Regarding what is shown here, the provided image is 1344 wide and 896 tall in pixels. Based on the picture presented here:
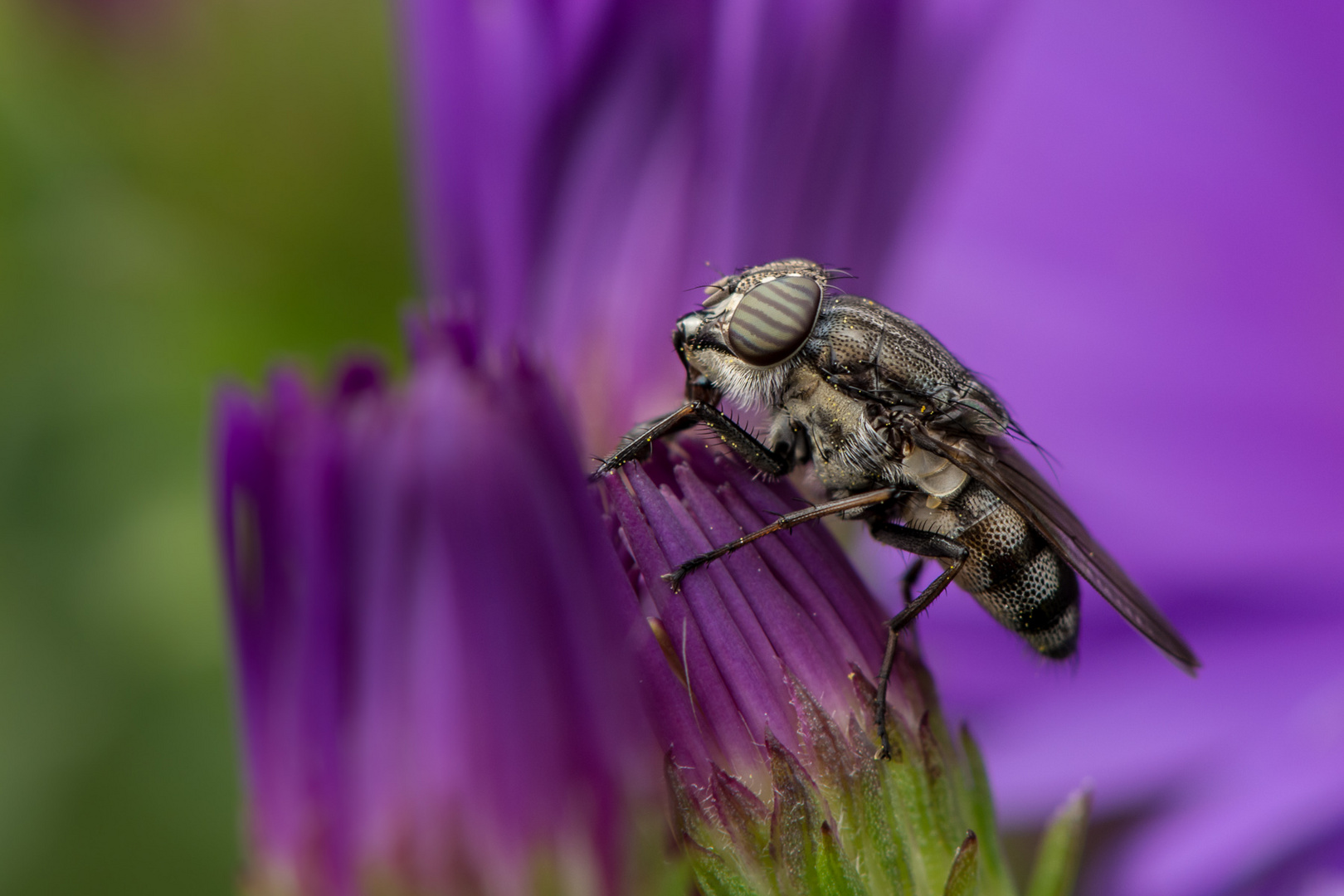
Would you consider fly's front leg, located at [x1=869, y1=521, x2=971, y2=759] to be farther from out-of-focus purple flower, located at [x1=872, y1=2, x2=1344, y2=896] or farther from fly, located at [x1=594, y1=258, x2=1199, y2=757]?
out-of-focus purple flower, located at [x1=872, y1=2, x2=1344, y2=896]

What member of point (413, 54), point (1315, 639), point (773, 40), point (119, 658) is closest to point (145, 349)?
point (119, 658)

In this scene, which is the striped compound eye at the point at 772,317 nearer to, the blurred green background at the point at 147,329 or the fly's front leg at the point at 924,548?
the fly's front leg at the point at 924,548

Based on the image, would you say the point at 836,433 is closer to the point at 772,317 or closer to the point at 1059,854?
the point at 772,317

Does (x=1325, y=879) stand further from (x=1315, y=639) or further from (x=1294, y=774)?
(x=1315, y=639)

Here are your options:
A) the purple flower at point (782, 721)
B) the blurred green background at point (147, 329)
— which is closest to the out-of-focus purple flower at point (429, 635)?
the purple flower at point (782, 721)

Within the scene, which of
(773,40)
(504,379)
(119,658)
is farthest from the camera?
(119,658)

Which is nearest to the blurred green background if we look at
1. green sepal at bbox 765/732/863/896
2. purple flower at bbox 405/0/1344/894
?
purple flower at bbox 405/0/1344/894
